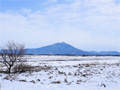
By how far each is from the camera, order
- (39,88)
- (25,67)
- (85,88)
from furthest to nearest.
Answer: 1. (25,67)
2. (85,88)
3. (39,88)

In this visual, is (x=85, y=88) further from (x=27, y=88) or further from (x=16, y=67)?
(x=16, y=67)

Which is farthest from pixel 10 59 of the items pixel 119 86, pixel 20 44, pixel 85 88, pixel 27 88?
pixel 119 86

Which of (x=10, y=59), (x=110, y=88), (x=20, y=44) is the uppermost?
(x=20, y=44)

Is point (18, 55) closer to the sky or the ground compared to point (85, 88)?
closer to the sky

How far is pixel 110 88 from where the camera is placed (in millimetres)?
9922

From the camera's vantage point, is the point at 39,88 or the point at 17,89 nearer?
the point at 17,89

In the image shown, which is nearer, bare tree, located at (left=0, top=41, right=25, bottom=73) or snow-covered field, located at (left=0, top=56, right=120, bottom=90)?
snow-covered field, located at (left=0, top=56, right=120, bottom=90)

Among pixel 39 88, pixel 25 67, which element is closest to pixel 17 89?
pixel 39 88

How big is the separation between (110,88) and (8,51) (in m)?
12.4

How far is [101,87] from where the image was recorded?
10000 mm

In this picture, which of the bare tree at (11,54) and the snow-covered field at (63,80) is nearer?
the snow-covered field at (63,80)

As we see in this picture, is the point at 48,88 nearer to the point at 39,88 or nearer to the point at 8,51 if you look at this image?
the point at 39,88

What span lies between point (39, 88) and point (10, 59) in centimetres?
987

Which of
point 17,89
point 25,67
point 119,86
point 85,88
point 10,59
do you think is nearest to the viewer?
point 17,89
